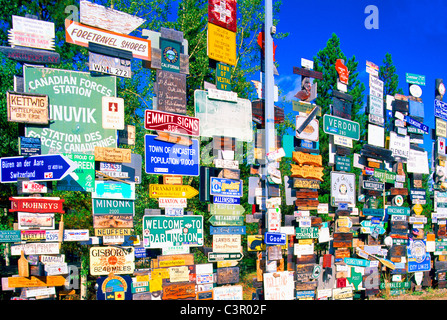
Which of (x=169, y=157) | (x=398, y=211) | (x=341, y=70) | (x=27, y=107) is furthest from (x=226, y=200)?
(x=398, y=211)

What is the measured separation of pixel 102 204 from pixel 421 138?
8.64 meters

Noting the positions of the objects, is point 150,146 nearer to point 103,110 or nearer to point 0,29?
point 103,110

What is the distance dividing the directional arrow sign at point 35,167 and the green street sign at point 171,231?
164 cm

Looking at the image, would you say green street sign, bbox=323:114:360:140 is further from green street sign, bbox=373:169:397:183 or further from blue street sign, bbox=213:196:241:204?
blue street sign, bbox=213:196:241:204

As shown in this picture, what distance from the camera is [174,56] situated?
7.11m

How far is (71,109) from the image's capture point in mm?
6293

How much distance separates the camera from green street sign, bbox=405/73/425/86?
35.1 feet

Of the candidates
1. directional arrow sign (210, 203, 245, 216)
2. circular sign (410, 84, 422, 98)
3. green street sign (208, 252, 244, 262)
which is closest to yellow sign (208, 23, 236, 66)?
directional arrow sign (210, 203, 245, 216)

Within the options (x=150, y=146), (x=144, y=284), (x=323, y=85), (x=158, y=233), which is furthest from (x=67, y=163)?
(x=323, y=85)

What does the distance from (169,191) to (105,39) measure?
2696 millimetres

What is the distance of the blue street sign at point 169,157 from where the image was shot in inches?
268

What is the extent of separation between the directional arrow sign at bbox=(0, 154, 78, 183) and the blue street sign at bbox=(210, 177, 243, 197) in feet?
8.37

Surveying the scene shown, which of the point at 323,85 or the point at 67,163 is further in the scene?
the point at 323,85

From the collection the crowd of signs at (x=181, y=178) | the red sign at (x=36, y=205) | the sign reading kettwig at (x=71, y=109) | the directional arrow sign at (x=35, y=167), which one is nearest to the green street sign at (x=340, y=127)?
the crowd of signs at (x=181, y=178)
